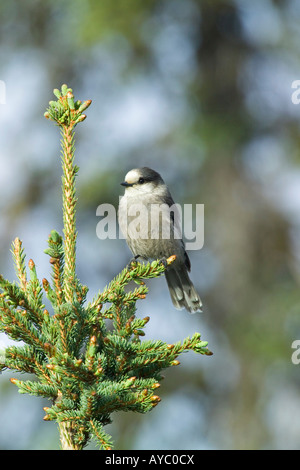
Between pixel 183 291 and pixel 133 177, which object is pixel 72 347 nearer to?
pixel 133 177

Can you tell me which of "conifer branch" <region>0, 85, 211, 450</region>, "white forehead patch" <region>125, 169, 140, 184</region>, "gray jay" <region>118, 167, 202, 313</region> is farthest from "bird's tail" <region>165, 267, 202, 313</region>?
"conifer branch" <region>0, 85, 211, 450</region>

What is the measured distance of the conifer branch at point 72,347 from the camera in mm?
1964

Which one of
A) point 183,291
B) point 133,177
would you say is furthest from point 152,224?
point 183,291

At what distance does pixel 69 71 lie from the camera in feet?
25.4

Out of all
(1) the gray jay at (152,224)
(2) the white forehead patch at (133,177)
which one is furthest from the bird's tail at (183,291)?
(2) the white forehead patch at (133,177)

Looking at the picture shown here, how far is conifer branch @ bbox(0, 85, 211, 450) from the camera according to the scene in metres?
1.96

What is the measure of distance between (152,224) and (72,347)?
278 centimetres

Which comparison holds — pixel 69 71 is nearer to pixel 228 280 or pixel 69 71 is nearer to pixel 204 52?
pixel 204 52

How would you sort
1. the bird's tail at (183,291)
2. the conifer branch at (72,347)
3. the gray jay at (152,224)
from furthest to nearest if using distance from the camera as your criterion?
the bird's tail at (183,291)
the gray jay at (152,224)
the conifer branch at (72,347)

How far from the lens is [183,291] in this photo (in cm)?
525

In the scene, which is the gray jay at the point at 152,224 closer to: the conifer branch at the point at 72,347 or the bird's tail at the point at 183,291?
the bird's tail at the point at 183,291

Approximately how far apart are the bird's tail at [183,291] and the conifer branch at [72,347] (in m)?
2.91
